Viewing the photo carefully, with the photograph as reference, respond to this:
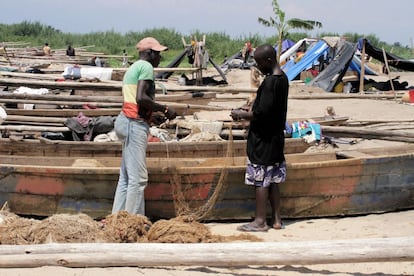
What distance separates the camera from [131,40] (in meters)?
44.8

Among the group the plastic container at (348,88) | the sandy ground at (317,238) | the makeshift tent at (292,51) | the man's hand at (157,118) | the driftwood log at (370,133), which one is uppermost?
the makeshift tent at (292,51)

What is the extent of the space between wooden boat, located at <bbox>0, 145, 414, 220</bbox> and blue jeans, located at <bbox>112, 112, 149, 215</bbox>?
0.38 m

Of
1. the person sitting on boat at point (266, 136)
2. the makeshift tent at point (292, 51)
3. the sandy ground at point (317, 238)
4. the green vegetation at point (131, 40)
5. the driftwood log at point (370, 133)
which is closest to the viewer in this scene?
the sandy ground at point (317, 238)

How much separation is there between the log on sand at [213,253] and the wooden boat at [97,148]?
2217 millimetres

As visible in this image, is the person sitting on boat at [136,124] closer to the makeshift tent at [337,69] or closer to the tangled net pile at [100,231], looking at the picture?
the tangled net pile at [100,231]

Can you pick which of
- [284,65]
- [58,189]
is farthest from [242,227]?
[284,65]

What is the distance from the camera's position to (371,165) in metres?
5.54

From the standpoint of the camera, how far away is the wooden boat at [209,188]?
537 centimetres

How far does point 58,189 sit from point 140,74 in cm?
144

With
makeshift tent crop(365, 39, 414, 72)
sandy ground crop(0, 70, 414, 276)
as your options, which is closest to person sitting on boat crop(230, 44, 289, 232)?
sandy ground crop(0, 70, 414, 276)

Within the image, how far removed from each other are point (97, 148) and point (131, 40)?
39688 millimetres

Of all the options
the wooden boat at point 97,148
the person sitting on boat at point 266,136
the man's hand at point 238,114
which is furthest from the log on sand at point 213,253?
the wooden boat at point 97,148

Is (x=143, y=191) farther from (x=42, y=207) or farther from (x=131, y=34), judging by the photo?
(x=131, y=34)

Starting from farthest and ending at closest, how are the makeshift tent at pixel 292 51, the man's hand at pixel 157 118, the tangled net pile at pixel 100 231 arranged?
the makeshift tent at pixel 292 51, the man's hand at pixel 157 118, the tangled net pile at pixel 100 231
